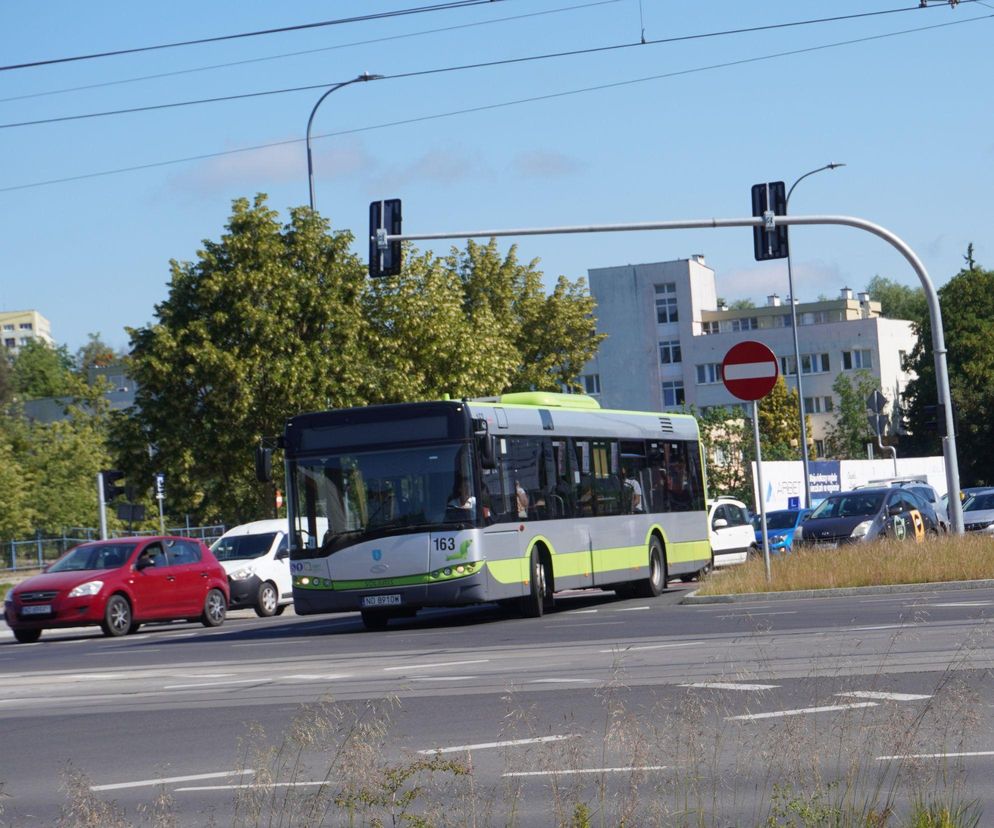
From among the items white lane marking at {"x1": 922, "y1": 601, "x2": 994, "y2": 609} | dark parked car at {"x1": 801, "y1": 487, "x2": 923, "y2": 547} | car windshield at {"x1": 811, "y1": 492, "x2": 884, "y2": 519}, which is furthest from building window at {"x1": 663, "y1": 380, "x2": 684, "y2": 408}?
white lane marking at {"x1": 922, "y1": 601, "x2": 994, "y2": 609}

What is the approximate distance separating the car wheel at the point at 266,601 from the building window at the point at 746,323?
9226 cm

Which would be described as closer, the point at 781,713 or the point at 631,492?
the point at 781,713

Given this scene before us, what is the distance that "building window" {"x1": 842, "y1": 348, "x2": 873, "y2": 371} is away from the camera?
4252 inches

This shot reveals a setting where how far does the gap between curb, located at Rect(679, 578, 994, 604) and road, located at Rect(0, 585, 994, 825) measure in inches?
24.1

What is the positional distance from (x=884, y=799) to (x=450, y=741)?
11.8ft

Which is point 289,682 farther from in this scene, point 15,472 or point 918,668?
point 15,472

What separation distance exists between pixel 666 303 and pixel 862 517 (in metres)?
80.2

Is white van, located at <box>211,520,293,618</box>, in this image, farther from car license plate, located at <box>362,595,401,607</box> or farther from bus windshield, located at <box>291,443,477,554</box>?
car license plate, located at <box>362,595,401,607</box>

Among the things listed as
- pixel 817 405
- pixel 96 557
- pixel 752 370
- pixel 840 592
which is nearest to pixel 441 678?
pixel 840 592

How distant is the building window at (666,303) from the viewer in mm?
110812

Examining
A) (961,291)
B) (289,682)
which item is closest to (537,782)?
(289,682)

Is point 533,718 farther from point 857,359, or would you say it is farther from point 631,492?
point 857,359

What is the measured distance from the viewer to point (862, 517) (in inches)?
1238

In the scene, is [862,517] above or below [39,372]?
below
